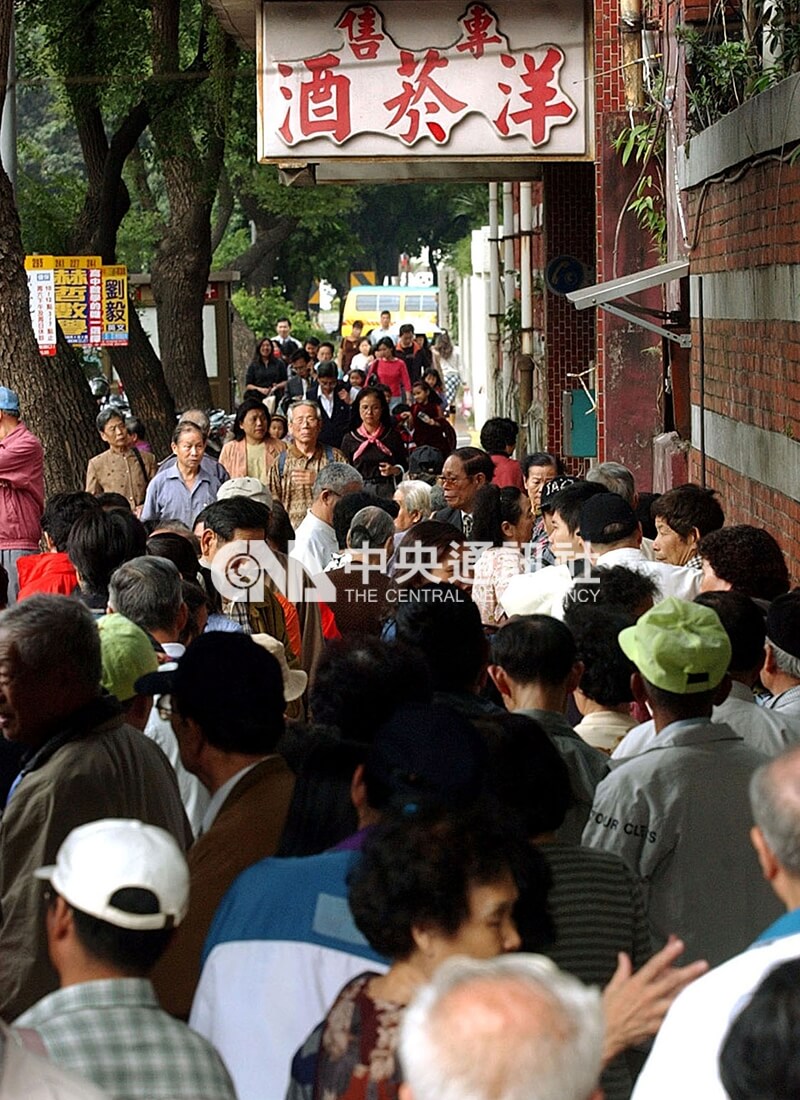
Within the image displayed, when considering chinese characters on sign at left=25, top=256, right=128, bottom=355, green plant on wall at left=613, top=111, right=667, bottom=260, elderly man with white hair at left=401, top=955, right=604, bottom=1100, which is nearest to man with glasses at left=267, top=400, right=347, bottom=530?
green plant on wall at left=613, top=111, right=667, bottom=260

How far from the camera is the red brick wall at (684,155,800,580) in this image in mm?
9086

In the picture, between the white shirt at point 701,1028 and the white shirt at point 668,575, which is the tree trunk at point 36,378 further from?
the white shirt at point 701,1028

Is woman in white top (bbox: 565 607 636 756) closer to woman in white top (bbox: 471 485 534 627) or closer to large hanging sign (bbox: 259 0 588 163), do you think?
woman in white top (bbox: 471 485 534 627)

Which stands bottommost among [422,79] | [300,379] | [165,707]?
[165,707]

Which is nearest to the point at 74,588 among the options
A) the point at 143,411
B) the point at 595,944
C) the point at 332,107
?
the point at 595,944

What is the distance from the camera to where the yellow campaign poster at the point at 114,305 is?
67.5ft

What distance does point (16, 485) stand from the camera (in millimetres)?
11695

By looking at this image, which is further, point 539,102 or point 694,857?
point 539,102

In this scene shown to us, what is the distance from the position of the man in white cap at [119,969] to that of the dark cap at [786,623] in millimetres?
3019

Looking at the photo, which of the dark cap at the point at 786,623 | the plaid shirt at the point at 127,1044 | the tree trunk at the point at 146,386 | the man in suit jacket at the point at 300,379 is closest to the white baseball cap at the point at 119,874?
the plaid shirt at the point at 127,1044

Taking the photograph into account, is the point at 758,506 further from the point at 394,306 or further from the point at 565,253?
the point at 394,306

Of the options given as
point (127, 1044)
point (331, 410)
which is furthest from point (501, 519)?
point (331, 410)

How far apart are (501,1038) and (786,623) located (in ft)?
12.2

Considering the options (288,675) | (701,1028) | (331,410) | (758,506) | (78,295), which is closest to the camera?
(701,1028)
